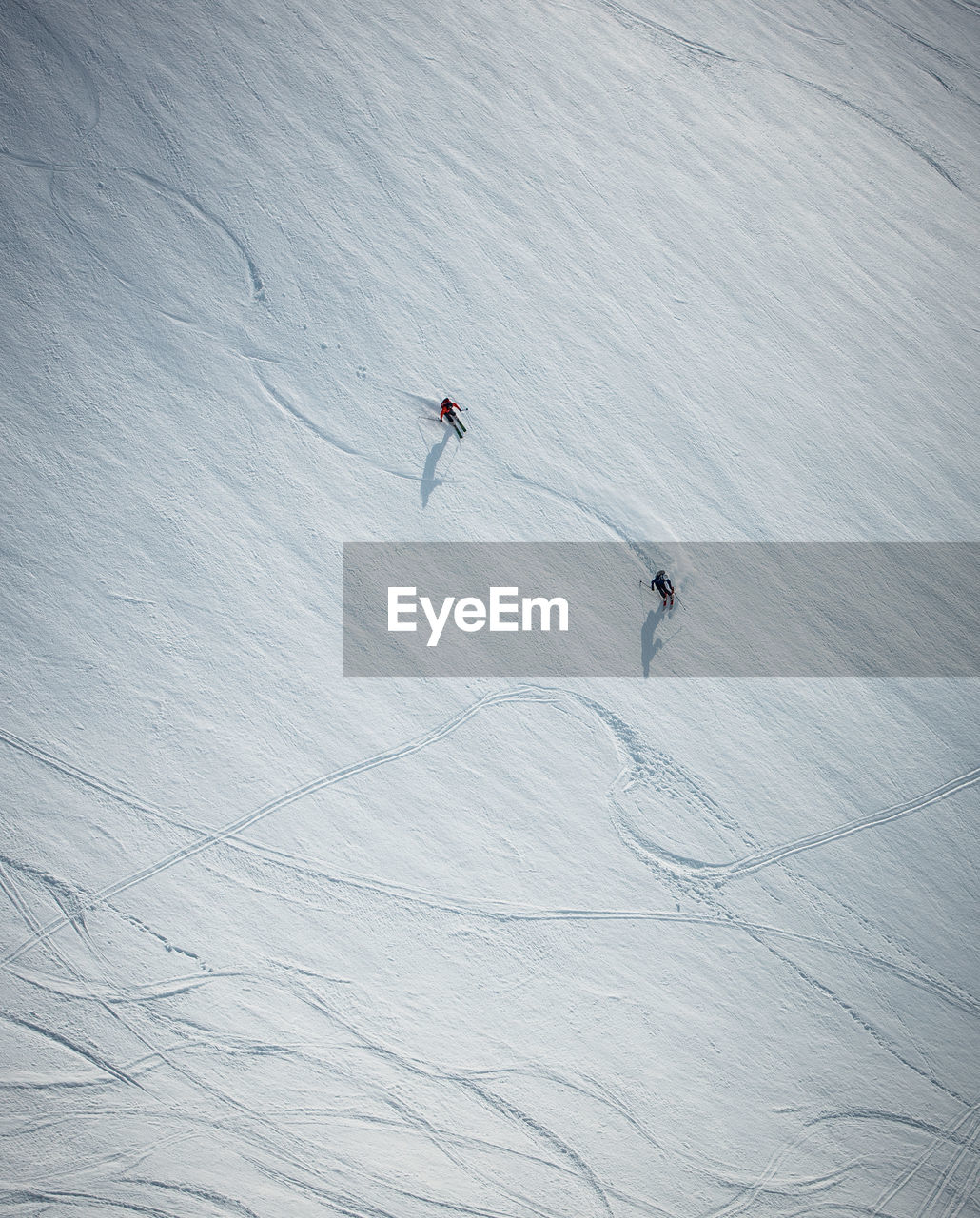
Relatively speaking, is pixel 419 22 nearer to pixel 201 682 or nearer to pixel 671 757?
pixel 201 682

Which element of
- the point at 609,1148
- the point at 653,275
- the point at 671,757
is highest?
the point at 653,275

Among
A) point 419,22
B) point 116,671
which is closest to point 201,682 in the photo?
point 116,671

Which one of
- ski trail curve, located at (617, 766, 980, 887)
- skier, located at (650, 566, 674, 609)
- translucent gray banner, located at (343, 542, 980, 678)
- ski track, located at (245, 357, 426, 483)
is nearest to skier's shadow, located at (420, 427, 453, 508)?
ski track, located at (245, 357, 426, 483)

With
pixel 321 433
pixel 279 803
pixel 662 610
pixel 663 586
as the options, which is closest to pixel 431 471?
pixel 321 433

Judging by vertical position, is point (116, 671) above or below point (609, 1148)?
above

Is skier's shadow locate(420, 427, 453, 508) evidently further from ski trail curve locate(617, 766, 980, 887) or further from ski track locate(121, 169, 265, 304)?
ski trail curve locate(617, 766, 980, 887)

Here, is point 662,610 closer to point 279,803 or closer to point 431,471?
point 431,471
